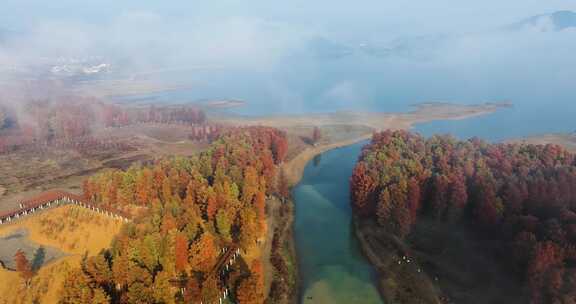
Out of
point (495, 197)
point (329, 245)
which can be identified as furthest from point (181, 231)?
point (495, 197)

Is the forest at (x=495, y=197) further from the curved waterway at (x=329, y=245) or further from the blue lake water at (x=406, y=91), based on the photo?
the blue lake water at (x=406, y=91)

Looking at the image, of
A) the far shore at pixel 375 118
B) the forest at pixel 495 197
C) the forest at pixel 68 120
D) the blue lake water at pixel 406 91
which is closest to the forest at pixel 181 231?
the forest at pixel 495 197

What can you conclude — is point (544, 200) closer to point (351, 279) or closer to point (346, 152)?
point (351, 279)

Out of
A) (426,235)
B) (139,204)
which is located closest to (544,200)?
(426,235)

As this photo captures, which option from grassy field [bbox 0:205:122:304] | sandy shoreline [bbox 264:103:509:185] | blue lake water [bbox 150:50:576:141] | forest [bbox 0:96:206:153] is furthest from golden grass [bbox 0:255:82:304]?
blue lake water [bbox 150:50:576:141]

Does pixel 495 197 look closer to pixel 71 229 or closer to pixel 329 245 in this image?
pixel 329 245
